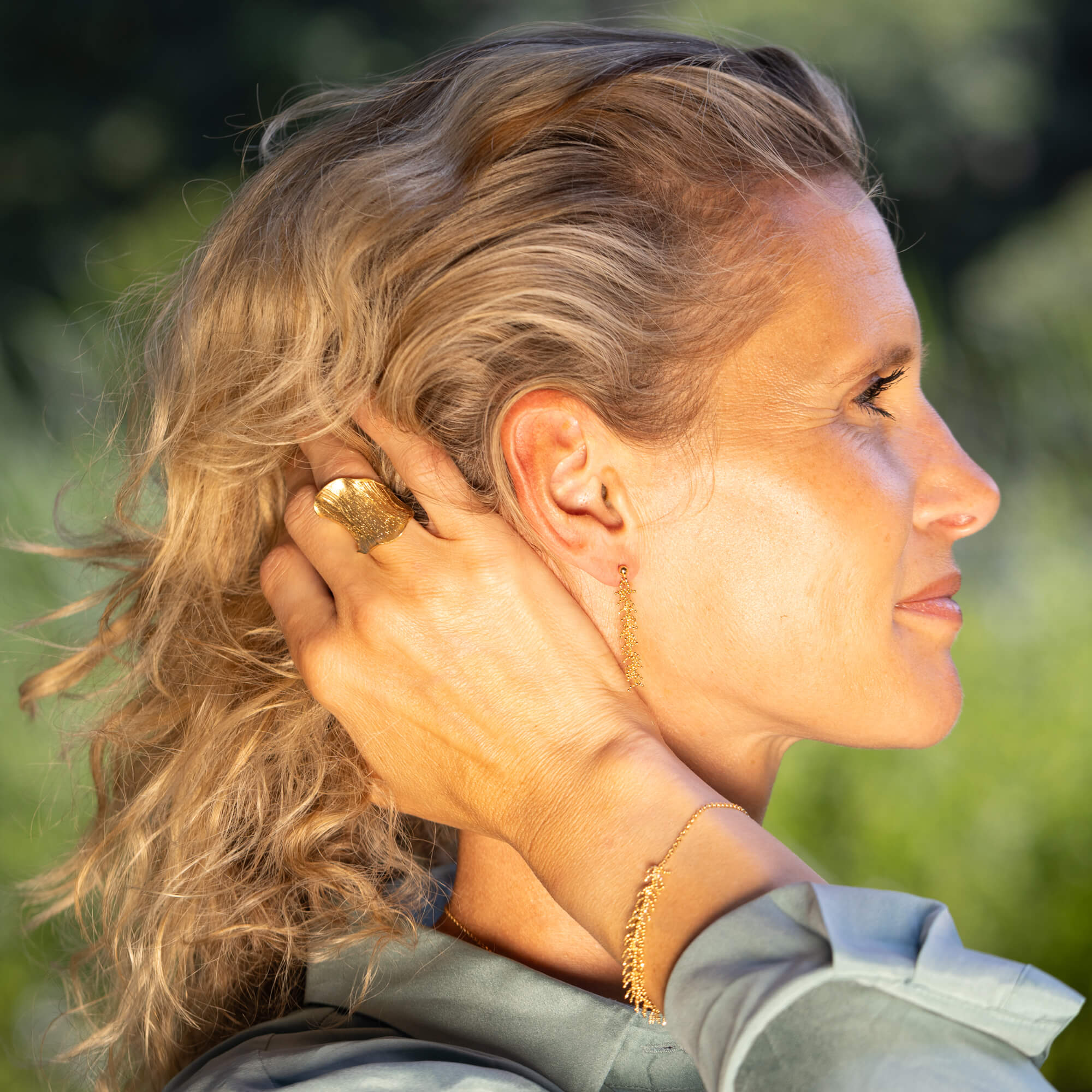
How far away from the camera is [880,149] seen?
22.1ft

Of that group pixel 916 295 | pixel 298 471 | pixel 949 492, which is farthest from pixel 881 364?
pixel 916 295

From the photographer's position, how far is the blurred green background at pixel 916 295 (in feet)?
11.6

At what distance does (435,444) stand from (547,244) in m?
0.30

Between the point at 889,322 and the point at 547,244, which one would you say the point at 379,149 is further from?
the point at 889,322

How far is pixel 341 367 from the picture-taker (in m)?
1.49

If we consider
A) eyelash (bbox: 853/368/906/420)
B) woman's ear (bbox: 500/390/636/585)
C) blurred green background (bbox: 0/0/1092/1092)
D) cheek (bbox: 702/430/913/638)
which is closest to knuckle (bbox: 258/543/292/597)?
woman's ear (bbox: 500/390/636/585)

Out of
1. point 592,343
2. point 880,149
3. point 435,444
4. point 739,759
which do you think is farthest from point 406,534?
point 880,149

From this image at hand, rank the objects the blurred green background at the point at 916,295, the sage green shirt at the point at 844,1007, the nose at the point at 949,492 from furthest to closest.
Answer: the blurred green background at the point at 916,295 → the nose at the point at 949,492 → the sage green shirt at the point at 844,1007

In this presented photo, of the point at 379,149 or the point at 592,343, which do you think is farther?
the point at 379,149

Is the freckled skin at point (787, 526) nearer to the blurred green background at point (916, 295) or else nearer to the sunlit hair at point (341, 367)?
the sunlit hair at point (341, 367)

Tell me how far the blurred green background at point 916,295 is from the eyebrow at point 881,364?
1550 mm

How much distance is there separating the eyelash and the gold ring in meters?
0.61

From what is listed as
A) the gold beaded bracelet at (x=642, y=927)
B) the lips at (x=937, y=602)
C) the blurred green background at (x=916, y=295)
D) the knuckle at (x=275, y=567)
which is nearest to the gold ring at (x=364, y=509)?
the knuckle at (x=275, y=567)

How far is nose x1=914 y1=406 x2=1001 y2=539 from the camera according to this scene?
1480 mm
